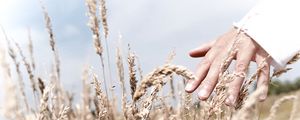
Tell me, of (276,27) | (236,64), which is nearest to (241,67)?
(236,64)

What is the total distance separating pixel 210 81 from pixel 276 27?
39 centimetres

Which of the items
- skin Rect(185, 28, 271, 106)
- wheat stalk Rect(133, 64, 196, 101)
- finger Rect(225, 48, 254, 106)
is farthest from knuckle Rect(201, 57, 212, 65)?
wheat stalk Rect(133, 64, 196, 101)

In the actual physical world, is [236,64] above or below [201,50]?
below

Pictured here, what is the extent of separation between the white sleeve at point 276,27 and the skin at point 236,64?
4cm

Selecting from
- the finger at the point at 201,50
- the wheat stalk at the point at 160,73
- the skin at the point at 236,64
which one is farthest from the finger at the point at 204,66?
the wheat stalk at the point at 160,73

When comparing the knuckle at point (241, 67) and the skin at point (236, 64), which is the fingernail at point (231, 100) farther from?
the knuckle at point (241, 67)

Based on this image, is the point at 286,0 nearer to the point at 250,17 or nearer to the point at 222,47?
the point at 250,17

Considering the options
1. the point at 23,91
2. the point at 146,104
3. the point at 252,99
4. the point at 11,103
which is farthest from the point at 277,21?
the point at 23,91

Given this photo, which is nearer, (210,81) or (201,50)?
(210,81)

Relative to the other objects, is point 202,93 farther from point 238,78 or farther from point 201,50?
point 201,50

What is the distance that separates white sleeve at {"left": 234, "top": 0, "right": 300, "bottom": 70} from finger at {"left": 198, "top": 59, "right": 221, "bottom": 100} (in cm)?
18

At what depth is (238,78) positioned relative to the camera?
6.61 feet

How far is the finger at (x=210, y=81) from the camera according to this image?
200cm

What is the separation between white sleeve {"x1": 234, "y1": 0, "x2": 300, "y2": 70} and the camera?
6.88 ft
